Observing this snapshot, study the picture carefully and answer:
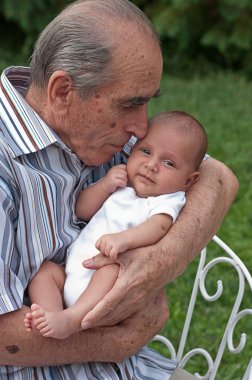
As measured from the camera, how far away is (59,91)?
7.73 ft

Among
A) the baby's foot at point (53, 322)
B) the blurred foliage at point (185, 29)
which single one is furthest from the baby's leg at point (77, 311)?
the blurred foliage at point (185, 29)

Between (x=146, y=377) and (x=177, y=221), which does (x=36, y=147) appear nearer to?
(x=177, y=221)

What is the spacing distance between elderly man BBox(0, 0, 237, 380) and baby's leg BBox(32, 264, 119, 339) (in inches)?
1.0

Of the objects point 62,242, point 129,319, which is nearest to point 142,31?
point 62,242

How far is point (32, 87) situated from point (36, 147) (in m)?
0.20

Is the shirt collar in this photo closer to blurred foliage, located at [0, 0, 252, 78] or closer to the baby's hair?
the baby's hair

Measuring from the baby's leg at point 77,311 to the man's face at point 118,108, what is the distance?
36 cm

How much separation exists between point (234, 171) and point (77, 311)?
3.93 metres

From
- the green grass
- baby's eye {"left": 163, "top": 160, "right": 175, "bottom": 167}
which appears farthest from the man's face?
the green grass

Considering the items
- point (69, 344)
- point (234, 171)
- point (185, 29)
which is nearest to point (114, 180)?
point (69, 344)

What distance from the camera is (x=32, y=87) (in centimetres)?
247

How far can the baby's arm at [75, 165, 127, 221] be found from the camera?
2.49 m

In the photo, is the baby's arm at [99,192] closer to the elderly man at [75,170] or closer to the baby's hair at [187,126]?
the elderly man at [75,170]

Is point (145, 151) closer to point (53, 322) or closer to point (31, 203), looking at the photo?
point (31, 203)
